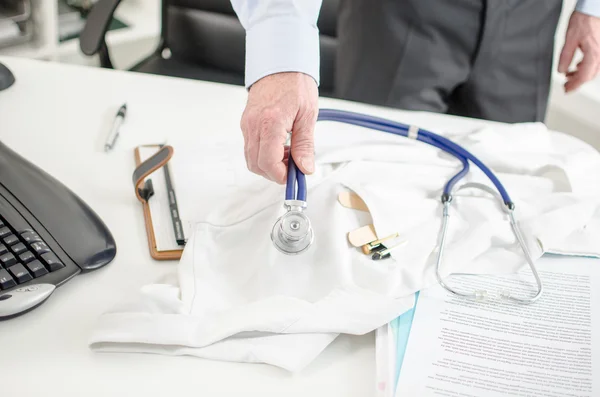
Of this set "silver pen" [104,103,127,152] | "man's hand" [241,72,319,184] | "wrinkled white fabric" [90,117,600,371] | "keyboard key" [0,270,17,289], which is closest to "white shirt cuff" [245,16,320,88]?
"man's hand" [241,72,319,184]

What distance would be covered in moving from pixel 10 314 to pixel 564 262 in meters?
0.64

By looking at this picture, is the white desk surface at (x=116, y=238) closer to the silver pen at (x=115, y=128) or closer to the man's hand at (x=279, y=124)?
the silver pen at (x=115, y=128)

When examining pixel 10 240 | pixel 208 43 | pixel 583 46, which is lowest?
pixel 208 43

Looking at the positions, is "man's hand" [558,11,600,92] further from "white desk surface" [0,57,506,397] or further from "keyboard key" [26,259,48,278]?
"keyboard key" [26,259,48,278]

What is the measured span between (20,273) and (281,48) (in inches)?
15.8

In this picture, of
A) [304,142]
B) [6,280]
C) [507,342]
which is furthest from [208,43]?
[507,342]

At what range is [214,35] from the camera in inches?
57.7

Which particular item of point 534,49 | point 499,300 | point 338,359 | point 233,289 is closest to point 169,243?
point 233,289

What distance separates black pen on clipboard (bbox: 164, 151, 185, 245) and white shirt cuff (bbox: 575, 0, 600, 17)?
0.81 metres

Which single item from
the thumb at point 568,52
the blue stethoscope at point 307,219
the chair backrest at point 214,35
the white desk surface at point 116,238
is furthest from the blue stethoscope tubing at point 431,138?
the chair backrest at point 214,35

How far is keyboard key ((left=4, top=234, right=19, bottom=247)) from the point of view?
68 centimetres

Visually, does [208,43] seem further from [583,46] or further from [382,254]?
[382,254]

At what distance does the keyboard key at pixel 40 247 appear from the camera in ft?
2.24

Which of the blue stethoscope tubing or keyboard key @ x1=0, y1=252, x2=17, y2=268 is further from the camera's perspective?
the blue stethoscope tubing
